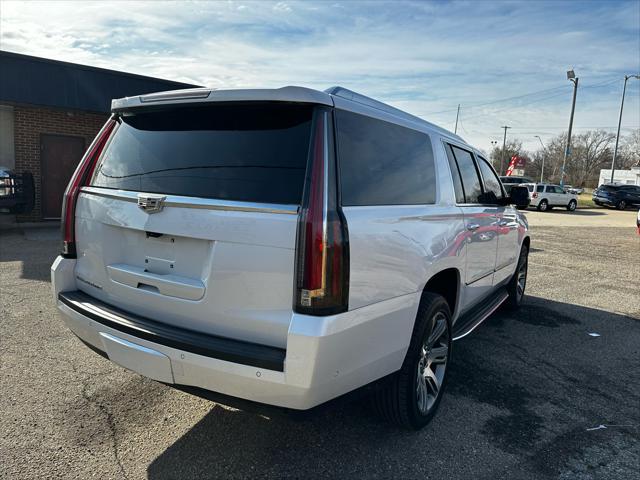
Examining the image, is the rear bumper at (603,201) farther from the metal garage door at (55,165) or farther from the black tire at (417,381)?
the black tire at (417,381)

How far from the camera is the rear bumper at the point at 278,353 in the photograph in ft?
7.30

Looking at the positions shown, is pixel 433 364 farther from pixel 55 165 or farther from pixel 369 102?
pixel 55 165

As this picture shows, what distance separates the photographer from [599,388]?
160 inches

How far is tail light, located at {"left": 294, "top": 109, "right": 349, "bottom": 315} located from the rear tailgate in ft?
0.17

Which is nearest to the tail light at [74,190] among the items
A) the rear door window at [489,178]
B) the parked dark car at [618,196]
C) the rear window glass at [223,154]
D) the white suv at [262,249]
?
the white suv at [262,249]

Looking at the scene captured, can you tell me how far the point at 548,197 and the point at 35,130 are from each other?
2608cm

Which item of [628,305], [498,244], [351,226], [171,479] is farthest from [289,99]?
[628,305]

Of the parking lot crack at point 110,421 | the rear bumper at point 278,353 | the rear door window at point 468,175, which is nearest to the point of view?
the rear bumper at point 278,353

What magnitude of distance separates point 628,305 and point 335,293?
632cm

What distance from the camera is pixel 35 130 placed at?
41.1 ft

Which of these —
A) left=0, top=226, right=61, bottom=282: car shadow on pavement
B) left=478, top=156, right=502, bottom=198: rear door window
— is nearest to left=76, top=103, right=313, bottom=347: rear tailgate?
left=478, top=156, right=502, bottom=198: rear door window

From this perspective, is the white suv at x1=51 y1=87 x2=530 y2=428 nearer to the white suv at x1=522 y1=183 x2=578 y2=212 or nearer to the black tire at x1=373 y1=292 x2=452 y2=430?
the black tire at x1=373 y1=292 x2=452 y2=430

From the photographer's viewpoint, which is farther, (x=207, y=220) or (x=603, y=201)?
(x=603, y=201)

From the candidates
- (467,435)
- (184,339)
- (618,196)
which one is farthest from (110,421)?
(618,196)
